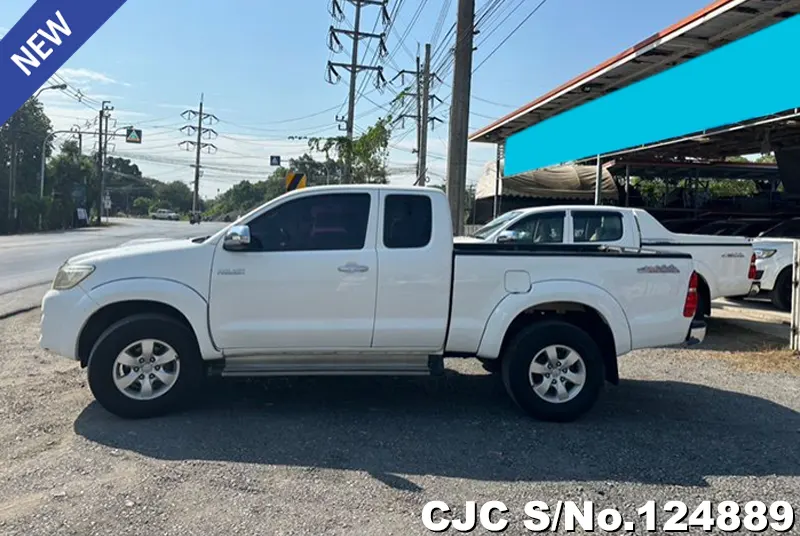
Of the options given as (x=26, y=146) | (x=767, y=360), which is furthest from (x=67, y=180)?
(x=767, y=360)

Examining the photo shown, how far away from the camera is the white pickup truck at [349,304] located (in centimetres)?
538

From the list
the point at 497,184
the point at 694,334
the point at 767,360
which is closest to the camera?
the point at 694,334

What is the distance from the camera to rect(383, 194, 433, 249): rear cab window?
5.66 m

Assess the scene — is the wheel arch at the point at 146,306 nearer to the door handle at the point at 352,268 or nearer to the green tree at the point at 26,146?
the door handle at the point at 352,268

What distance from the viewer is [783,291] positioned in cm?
1219

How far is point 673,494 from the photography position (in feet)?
14.2

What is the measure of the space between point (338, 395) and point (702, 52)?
9834mm

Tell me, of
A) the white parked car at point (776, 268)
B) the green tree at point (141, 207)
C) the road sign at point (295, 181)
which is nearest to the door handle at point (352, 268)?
the road sign at point (295, 181)

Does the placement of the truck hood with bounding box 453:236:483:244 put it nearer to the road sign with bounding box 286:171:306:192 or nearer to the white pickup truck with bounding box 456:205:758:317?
the white pickup truck with bounding box 456:205:758:317

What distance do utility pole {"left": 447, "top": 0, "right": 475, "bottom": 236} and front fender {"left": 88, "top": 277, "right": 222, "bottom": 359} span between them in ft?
25.1

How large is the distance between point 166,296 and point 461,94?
8.43 meters

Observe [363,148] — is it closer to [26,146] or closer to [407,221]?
[407,221]

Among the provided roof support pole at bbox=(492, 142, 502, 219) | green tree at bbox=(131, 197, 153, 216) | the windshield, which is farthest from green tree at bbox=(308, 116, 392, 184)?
green tree at bbox=(131, 197, 153, 216)

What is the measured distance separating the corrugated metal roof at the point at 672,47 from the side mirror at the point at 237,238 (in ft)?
26.6
